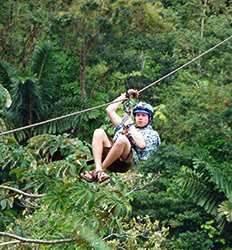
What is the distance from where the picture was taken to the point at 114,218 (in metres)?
4.38

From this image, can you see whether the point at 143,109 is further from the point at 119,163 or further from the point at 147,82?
the point at 147,82

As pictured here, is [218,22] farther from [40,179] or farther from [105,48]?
[40,179]

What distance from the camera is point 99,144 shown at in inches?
202

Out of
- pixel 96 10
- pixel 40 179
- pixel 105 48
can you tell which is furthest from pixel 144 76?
pixel 40 179

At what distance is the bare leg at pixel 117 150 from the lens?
16.5 feet

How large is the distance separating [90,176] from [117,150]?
0.32 metres

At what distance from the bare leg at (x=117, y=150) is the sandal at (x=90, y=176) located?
0.20 m

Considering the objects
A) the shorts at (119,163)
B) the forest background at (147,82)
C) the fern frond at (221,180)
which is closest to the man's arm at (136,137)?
the shorts at (119,163)

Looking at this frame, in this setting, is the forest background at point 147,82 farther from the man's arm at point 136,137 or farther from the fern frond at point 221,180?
the man's arm at point 136,137

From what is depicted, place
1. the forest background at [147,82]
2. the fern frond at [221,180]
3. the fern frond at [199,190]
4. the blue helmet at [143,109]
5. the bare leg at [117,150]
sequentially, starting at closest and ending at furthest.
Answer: the bare leg at [117,150]
the blue helmet at [143,109]
the fern frond at [221,180]
the fern frond at [199,190]
the forest background at [147,82]

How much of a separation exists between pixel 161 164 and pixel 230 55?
7.14 ft

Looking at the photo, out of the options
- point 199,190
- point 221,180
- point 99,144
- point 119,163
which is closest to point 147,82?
point 199,190

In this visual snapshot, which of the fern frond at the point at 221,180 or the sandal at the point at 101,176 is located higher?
the sandal at the point at 101,176

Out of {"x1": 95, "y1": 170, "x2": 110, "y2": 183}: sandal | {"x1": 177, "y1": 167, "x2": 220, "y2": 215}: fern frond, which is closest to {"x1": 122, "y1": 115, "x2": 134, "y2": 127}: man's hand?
{"x1": 95, "y1": 170, "x2": 110, "y2": 183}: sandal
